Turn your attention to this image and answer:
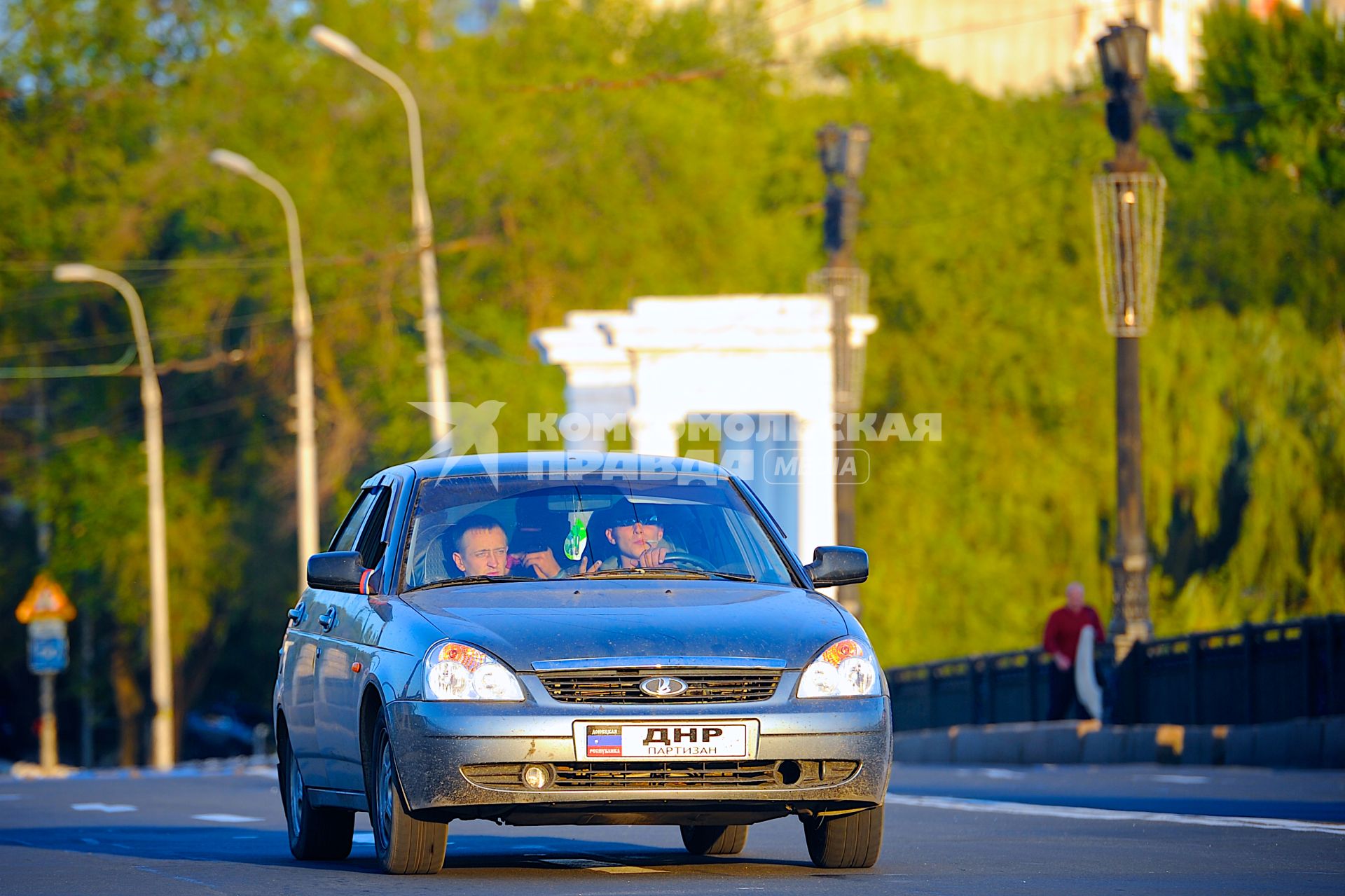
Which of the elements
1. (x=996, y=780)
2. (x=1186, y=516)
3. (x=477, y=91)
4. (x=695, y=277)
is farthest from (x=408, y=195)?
(x=996, y=780)

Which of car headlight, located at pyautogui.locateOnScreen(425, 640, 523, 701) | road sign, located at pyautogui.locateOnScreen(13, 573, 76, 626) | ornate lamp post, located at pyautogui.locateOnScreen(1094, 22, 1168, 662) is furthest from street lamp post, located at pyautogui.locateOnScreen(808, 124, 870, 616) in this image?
car headlight, located at pyautogui.locateOnScreen(425, 640, 523, 701)

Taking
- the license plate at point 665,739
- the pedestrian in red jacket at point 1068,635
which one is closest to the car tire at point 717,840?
the license plate at point 665,739

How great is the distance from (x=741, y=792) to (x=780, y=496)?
96.0ft

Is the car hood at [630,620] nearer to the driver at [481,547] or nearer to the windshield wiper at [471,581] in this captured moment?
the windshield wiper at [471,581]

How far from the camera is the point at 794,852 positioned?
1153 cm

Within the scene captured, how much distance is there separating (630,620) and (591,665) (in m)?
0.31

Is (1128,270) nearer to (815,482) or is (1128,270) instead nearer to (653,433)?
(815,482)

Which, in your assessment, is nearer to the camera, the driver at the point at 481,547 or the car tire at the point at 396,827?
the car tire at the point at 396,827

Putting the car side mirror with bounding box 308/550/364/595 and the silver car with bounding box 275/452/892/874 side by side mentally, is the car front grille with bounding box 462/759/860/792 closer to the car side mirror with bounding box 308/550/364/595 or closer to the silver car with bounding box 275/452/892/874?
the silver car with bounding box 275/452/892/874

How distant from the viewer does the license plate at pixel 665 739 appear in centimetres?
916

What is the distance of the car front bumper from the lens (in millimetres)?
9180

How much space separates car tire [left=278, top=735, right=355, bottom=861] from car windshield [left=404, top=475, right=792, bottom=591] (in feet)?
4.72

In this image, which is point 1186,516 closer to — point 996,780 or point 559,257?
point 559,257

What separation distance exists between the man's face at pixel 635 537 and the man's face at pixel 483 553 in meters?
0.42
